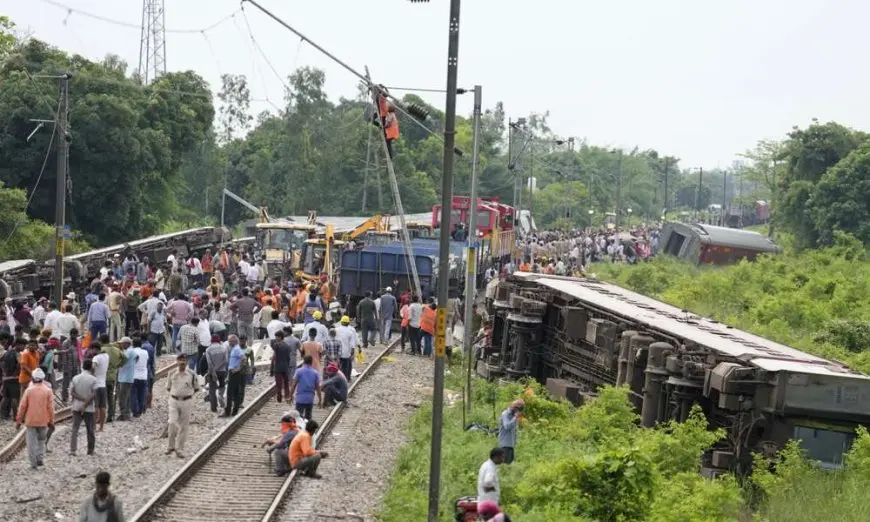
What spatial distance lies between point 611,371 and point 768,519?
22.6 feet

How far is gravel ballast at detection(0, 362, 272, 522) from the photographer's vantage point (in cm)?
1439

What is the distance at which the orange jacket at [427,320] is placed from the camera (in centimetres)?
2897

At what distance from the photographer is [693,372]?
55.5 feet

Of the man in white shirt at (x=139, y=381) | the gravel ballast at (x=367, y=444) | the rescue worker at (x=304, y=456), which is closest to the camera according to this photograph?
the gravel ballast at (x=367, y=444)

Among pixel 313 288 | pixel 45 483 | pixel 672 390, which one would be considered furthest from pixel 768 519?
pixel 313 288

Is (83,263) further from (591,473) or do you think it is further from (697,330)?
(591,473)

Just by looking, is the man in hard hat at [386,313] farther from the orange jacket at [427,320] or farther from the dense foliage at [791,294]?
the dense foliage at [791,294]

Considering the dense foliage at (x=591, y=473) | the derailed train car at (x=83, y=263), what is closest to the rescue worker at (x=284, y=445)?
the dense foliage at (x=591, y=473)

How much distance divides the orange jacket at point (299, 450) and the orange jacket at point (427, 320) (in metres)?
12.2

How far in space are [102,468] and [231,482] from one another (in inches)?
65.8

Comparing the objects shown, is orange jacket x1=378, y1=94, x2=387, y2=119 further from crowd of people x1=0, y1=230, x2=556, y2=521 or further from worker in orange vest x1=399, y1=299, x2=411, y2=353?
worker in orange vest x1=399, y1=299, x2=411, y2=353

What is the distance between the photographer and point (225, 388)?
2230 cm

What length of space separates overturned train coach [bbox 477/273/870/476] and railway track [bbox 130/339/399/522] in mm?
4773

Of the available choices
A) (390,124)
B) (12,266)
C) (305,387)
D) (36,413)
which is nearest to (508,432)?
(305,387)
